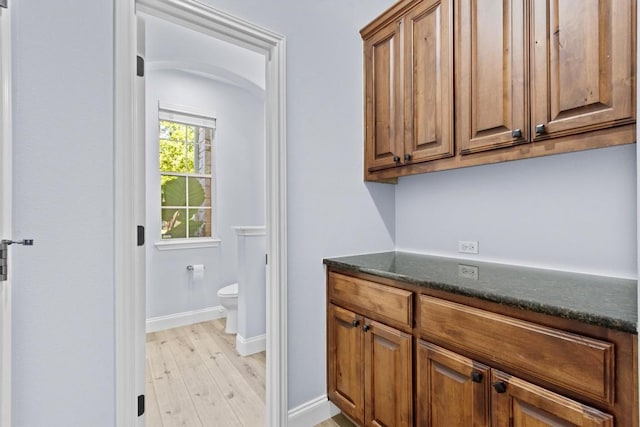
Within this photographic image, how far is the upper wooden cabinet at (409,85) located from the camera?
1614 millimetres

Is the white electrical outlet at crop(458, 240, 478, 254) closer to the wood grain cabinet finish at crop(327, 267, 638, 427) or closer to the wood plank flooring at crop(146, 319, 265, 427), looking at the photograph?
the wood grain cabinet finish at crop(327, 267, 638, 427)

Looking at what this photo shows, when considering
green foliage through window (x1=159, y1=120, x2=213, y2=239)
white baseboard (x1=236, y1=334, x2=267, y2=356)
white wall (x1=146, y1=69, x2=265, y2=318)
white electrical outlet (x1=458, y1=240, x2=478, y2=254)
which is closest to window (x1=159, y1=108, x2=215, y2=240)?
green foliage through window (x1=159, y1=120, x2=213, y2=239)

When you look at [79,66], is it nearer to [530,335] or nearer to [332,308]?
[332,308]

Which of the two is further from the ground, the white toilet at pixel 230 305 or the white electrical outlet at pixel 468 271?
the white electrical outlet at pixel 468 271

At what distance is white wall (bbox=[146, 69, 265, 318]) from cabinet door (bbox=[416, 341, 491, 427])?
284 cm

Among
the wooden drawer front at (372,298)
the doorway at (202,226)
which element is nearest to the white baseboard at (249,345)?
the doorway at (202,226)

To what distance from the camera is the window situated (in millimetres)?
3510

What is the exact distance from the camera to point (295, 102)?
5.86ft

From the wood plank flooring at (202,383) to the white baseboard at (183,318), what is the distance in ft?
0.43

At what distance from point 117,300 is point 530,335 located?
1.49 meters

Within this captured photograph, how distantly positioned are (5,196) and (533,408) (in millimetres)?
1692

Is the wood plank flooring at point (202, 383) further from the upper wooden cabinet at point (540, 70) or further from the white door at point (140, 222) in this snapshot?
the upper wooden cabinet at point (540, 70)

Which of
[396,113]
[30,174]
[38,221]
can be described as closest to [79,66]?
[30,174]

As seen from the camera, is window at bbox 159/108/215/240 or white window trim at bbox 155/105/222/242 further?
window at bbox 159/108/215/240
